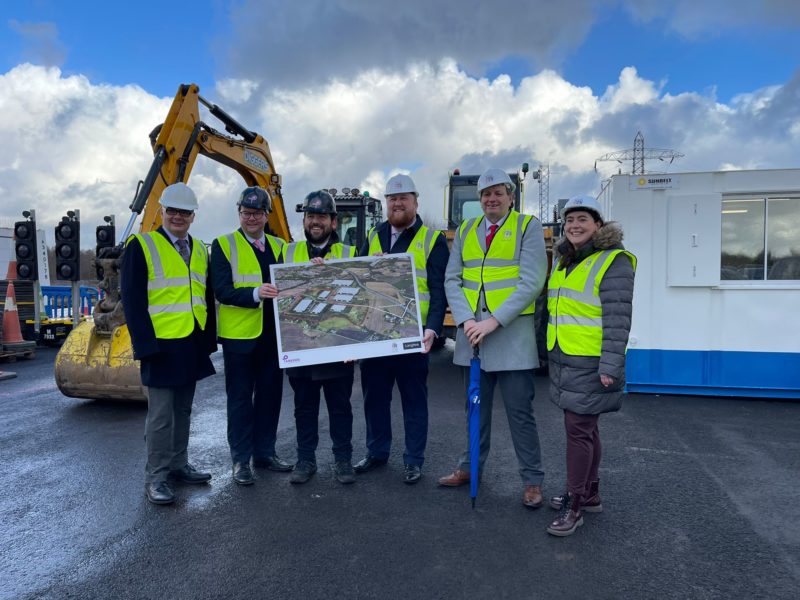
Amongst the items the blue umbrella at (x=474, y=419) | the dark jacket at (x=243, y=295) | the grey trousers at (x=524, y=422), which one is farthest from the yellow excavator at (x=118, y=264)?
the grey trousers at (x=524, y=422)

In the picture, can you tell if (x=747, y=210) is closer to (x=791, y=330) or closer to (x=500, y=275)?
(x=791, y=330)

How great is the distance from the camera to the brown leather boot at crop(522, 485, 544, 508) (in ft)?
12.8

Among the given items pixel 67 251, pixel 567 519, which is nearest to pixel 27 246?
pixel 67 251

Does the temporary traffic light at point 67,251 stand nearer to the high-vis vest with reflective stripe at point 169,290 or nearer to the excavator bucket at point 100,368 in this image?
the excavator bucket at point 100,368

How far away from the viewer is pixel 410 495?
4129 millimetres

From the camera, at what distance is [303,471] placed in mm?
4379

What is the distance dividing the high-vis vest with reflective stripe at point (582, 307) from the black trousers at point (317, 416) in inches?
65.0

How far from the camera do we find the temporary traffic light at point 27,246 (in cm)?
1252

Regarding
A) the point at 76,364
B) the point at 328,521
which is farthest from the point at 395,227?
the point at 76,364

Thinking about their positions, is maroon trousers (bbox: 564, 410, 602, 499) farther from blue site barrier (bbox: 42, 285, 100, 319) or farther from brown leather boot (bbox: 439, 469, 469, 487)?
blue site barrier (bbox: 42, 285, 100, 319)

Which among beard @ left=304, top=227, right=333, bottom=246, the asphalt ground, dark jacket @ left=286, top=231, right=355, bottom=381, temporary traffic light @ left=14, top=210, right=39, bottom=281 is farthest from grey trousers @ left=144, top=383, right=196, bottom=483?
temporary traffic light @ left=14, top=210, right=39, bottom=281

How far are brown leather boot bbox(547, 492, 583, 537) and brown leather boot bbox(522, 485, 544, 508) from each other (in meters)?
0.24

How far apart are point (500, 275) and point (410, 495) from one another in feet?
5.52

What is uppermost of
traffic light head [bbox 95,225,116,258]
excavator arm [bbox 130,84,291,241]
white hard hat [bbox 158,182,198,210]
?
excavator arm [bbox 130,84,291,241]
